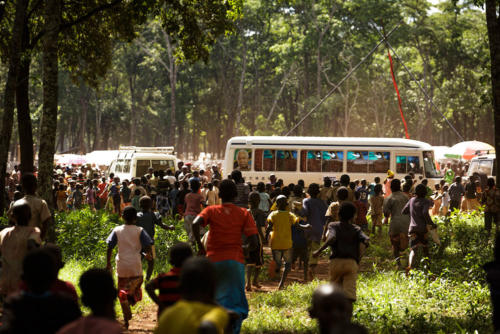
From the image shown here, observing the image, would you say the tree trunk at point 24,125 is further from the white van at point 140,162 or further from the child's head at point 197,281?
the child's head at point 197,281

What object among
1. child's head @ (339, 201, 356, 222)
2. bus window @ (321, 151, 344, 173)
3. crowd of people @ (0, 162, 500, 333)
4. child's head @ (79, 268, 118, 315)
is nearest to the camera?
crowd of people @ (0, 162, 500, 333)

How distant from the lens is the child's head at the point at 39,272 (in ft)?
14.0

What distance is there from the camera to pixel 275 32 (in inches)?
2100

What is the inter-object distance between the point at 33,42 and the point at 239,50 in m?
40.2

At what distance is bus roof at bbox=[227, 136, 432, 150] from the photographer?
92.3ft

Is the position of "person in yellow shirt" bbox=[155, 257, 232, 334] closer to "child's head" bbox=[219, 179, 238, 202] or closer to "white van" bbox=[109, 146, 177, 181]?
"child's head" bbox=[219, 179, 238, 202]

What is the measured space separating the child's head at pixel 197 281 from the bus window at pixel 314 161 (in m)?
24.9

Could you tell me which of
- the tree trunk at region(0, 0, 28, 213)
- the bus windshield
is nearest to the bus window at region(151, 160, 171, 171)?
the bus windshield

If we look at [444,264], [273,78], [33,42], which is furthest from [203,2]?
[273,78]

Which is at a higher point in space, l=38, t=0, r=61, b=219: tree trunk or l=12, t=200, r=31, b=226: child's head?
l=38, t=0, r=61, b=219: tree trunk

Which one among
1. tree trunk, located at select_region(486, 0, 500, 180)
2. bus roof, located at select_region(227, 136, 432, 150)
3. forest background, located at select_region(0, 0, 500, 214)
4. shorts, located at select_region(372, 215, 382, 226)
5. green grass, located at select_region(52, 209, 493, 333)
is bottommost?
green grass, located at select_region(52, 209, 493, 333)

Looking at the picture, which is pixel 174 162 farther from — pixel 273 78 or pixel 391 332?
pixel 273 78

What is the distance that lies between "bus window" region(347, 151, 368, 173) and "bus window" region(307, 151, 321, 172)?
120cm

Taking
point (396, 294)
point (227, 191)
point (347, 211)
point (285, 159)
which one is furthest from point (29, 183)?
point (285, 159)
